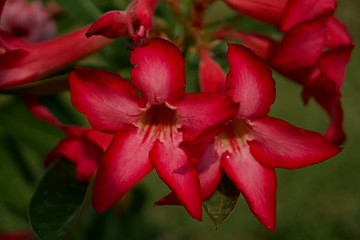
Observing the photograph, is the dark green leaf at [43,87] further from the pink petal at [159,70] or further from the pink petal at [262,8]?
the pink petal at [262,8]

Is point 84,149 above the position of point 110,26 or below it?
below

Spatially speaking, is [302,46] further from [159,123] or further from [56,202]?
[56,202]

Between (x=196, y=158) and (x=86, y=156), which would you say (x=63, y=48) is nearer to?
(x=86, y=156)

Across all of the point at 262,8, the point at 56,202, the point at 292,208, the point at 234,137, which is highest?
the point at 262,8

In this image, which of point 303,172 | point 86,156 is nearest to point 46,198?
point 86,156

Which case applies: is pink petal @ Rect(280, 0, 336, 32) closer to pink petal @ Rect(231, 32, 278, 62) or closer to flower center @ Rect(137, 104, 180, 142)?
pink petal @ Rect(231, 32, 278, 62)

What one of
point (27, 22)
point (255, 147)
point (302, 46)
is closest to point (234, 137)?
point (255, 147)
